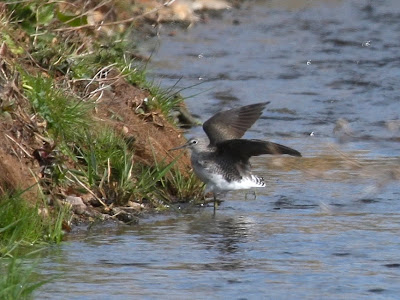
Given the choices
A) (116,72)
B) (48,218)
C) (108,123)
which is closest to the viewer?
(48,218)

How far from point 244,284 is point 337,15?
15552 millimetres

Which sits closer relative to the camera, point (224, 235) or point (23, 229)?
point (23, 229)

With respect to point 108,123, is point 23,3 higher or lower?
higher

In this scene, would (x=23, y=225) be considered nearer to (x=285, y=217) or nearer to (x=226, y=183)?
(x=285, y=217)

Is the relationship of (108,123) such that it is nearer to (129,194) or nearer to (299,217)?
(129,194)

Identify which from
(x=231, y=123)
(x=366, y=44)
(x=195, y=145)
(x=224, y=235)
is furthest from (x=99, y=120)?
(x=366, y=44)

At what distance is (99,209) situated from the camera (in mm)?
8586

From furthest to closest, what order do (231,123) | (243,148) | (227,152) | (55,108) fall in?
(231,123)
(227,152)
(243,148)
(55,108)

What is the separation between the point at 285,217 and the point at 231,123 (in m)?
1.51

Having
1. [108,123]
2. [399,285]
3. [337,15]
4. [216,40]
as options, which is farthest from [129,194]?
Result: [337,15]

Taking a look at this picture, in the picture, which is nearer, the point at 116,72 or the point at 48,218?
the point at 48,218

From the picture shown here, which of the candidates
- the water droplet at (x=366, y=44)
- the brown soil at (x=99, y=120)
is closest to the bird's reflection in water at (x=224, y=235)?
the brown soil at (x=99, y=120)

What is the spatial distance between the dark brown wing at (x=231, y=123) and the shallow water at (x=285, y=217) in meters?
0.41

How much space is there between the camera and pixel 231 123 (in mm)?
10156
